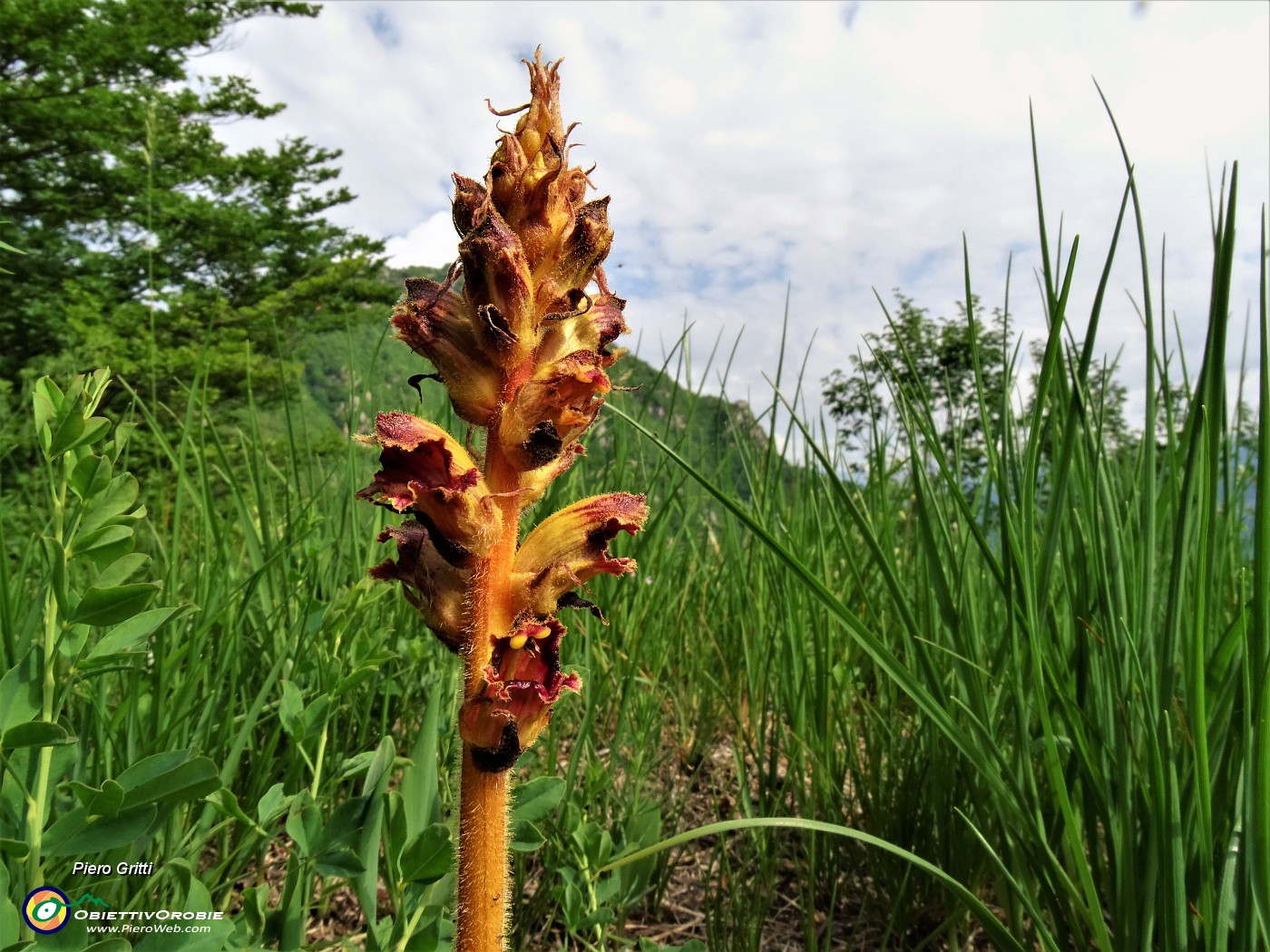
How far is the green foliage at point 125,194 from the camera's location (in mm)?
13586

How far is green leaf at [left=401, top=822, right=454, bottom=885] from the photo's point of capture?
0.94m

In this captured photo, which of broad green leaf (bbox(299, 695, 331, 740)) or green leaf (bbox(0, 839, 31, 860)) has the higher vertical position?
broad green leaf (bbox(299, 695, 331, 740))

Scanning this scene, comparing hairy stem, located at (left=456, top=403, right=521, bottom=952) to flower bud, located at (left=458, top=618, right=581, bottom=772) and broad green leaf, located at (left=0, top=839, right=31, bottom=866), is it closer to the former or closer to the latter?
flower bud, located at (left=458, top=618, right=581, bottom=772)

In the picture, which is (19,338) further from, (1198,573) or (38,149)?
(1198,573)

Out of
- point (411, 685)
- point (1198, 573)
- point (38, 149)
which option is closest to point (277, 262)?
point (38, 149)

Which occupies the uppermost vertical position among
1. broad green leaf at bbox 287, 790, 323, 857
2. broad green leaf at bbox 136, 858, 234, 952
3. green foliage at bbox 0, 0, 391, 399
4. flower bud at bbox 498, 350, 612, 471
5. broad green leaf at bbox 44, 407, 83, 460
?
green foliage at bbox 0, 0, 391, 399

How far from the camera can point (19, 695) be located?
833 millimetres

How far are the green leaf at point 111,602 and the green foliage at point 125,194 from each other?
41.8 feet

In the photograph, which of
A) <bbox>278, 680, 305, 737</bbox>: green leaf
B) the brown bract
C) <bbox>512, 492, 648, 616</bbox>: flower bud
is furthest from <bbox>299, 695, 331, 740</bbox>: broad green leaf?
<bbox>512, 492, 648, 616</bbox>: flower bud

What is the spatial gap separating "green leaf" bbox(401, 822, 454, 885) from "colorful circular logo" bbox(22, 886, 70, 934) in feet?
1.23

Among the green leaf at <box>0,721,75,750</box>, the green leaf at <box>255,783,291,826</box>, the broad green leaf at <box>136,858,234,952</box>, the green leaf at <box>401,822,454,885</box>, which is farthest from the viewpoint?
the green leaf at <box>255,783,291,826</box>

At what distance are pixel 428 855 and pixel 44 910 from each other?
0.43 metres

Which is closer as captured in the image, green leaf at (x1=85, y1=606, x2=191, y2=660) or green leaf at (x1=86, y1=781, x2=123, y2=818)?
green leaf at (x1=86, y1=781, x2=123, y2=818)

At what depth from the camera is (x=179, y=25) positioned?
1530cm
